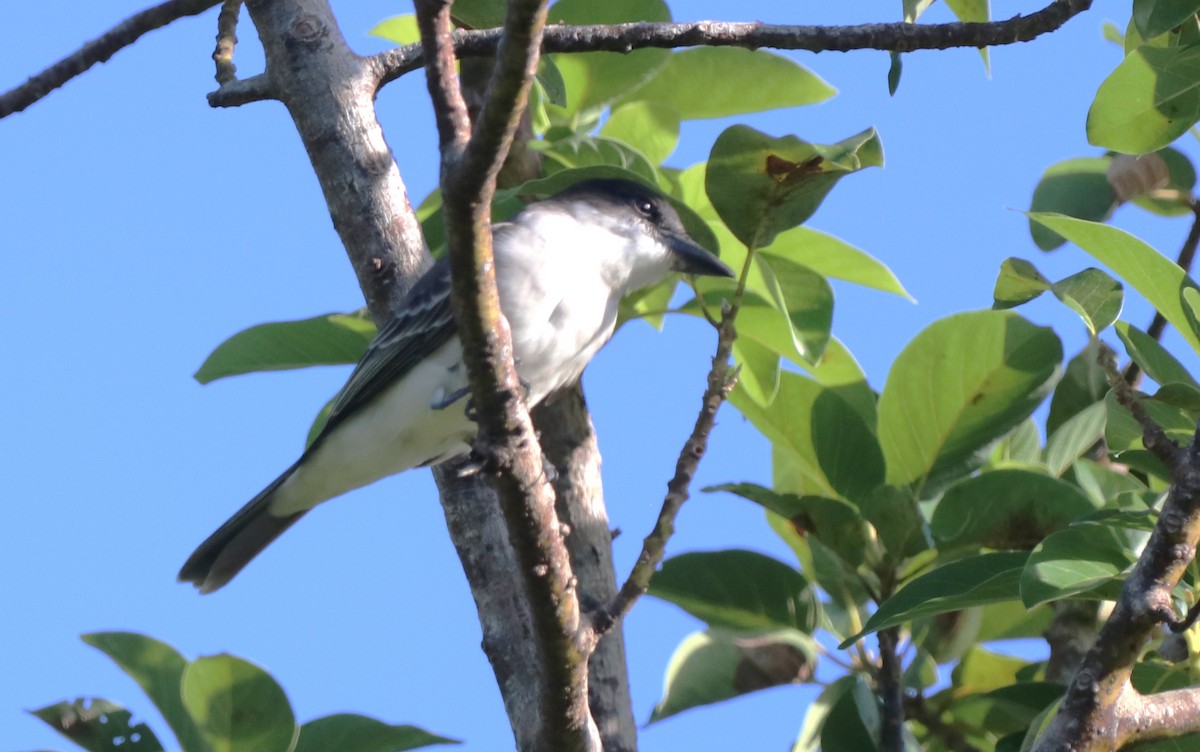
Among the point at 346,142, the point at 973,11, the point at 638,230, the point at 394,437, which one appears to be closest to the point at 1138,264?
the point at 973,11

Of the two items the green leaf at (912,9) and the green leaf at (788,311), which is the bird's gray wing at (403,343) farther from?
the green leaf at (912,9)

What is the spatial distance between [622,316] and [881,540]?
39.9 inches

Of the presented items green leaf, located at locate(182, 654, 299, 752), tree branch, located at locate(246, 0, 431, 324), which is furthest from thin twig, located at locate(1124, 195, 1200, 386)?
green leaf, located at locate(182, 654, 299, 752)

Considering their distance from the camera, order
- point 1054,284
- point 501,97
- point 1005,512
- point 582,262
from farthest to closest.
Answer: point 582,262
point 1005,512
point 1054,284
point 501,97

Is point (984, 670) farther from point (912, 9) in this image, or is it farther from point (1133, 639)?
point (912, 9)

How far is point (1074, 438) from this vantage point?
10.1ft

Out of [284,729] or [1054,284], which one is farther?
[284,729]

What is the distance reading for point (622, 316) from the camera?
3.61 m

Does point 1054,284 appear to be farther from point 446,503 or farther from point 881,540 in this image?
point 446,503

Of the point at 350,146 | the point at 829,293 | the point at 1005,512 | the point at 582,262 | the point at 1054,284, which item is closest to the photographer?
the point at 1054,284

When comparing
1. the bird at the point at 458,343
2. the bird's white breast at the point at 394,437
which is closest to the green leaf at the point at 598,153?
the bird at the point at 458,343

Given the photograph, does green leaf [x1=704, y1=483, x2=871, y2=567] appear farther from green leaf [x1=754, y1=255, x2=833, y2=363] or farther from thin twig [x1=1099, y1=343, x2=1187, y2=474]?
thin twig [x1=1099, y1=343, x2=1187, y2=474]

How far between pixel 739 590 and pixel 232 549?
68.1 inches

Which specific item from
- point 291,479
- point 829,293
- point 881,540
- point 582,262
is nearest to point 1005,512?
point 881,540
